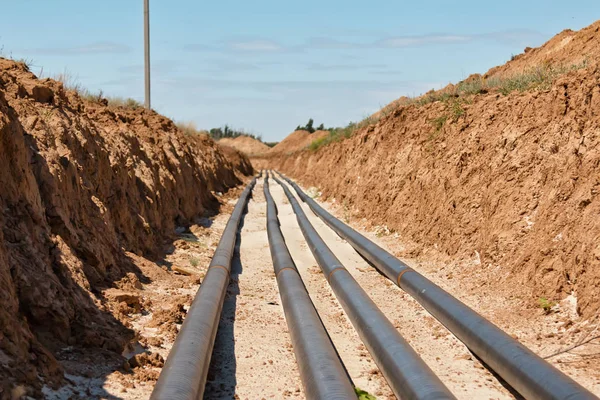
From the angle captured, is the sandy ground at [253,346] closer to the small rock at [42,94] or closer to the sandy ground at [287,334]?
the sandy ground at [287,334]

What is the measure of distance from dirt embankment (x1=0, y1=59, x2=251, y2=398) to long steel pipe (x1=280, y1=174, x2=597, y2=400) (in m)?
3.36

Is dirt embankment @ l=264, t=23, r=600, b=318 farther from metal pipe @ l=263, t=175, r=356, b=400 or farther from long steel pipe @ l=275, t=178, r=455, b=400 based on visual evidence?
metal pipe @ l=263, t=175, r=356, b=400

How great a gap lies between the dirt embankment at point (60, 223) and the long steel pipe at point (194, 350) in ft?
2.58

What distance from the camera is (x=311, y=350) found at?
5184 mm

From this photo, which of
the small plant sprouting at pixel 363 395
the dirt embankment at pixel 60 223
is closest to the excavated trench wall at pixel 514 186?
the small plant sprouting at pixel 363 395

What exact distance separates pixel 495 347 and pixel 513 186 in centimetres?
454

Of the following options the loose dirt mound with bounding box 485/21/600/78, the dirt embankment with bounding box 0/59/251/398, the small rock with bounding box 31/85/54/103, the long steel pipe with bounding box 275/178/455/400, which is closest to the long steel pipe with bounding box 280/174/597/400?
the long steel pipe with bounding box 275/178/455/400

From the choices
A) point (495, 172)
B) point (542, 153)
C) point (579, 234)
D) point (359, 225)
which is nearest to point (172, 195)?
point (359, 225)

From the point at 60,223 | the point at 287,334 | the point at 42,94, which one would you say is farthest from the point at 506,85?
the point at 60,223

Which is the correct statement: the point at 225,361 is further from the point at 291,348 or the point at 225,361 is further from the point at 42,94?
the point at 42,94

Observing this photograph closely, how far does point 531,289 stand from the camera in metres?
7.24

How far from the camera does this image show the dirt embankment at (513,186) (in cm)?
710

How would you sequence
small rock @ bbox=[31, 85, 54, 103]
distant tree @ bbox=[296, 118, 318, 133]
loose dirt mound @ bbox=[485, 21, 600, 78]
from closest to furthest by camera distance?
small rock @ bbox=[31, 85, 54, 103] → loose dirt mound @ bbox=[485, 21, 600, 78] → distant tree @ bbox=[296, 118, 318, 133]

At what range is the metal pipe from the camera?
4398 millimetres
